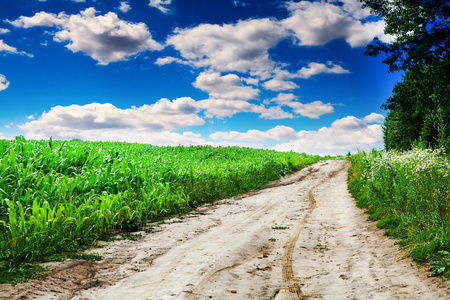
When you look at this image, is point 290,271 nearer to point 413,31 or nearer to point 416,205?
point 416,205

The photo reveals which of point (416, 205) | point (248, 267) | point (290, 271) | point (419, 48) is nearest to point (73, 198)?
point (248, 267)

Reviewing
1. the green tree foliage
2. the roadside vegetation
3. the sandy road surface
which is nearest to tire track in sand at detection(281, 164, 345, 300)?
the sandy road surface

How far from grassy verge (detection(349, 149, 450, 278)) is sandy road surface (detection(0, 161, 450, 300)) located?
0.95ft

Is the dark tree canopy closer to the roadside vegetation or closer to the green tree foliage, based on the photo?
the green tree foliage

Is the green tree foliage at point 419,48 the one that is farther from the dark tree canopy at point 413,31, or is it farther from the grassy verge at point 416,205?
the grassy verge at point 416,205

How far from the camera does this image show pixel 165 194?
10258 mm

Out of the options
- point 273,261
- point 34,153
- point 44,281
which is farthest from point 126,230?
point 34,153

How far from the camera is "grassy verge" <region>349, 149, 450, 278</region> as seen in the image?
4.90 meters

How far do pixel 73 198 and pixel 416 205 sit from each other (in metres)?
8.36

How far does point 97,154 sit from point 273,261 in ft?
32.7

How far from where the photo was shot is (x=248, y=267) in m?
4.86

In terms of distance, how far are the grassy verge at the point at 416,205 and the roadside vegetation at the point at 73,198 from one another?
5.68 meters

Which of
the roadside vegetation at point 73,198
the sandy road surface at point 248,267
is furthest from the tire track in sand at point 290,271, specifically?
the roadside vegetation at point 73,198

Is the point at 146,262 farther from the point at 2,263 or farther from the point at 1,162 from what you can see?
the point at 1,162
